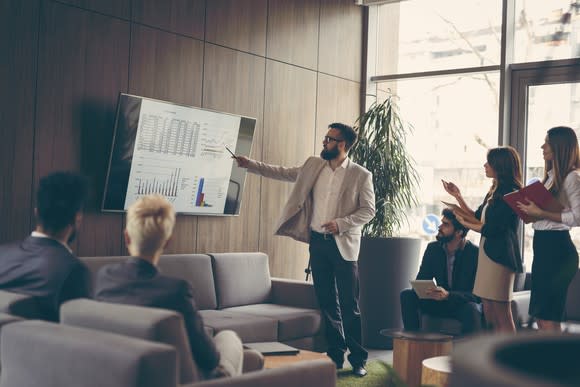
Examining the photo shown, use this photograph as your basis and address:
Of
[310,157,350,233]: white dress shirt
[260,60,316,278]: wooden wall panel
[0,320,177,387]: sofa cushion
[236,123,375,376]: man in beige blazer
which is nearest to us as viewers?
[0,320,177,387]: sofa cushion

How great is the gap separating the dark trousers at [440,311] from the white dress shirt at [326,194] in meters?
0.87

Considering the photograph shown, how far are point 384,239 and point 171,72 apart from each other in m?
2.33

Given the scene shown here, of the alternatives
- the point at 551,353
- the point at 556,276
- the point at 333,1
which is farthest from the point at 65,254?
the point at 333,1

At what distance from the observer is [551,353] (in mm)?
744

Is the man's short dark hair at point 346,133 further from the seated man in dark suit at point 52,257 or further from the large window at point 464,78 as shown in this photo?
the seated man in dark suit at point 52,257

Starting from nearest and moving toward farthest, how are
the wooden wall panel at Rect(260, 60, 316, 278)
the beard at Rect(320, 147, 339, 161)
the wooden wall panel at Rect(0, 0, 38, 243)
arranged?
the wooden wall panel at Rect(0, 0, 38, 243) → the beard at Rect(320, 147, 339, 161) → the wooden wall panel at Rect(260, 60, 316, 278)

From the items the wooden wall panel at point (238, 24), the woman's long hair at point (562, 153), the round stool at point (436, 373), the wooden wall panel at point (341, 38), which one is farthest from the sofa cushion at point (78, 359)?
the wooden wall panel at point (341, 38)

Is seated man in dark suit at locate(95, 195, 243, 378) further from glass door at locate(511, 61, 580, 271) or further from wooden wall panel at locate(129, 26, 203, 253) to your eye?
glass door at locate(511, 61, 580, 271)

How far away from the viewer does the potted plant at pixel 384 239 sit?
19.8ft

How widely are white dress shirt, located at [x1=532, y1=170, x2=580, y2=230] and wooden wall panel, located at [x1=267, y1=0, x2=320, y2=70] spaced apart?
316 cm

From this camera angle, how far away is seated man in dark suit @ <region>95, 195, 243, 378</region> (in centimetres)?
213

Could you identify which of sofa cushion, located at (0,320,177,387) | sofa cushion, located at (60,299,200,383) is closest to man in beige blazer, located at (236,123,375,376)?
sofa cushion, located at (60,299,200,383)

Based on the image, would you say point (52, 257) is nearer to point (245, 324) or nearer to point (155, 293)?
point (155, 293)

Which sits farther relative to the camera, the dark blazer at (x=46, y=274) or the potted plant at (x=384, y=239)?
the potted plant at (x=384, y=239)
